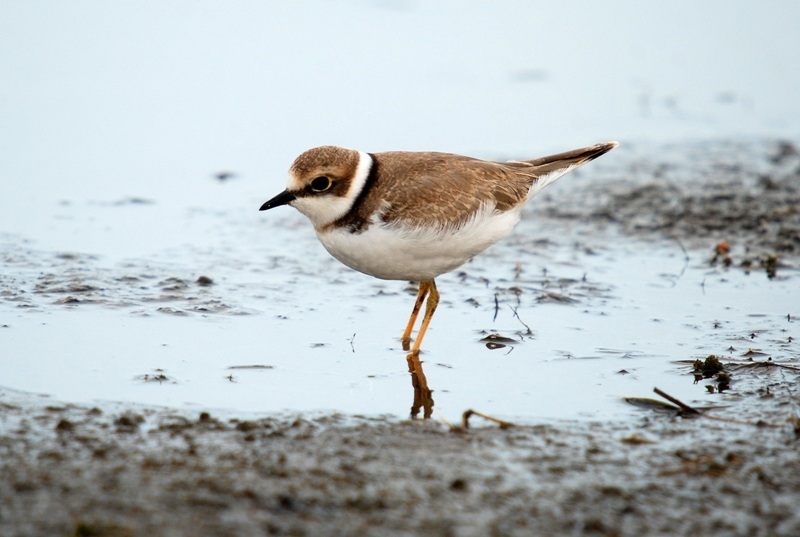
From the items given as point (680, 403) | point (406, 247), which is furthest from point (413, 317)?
point (680, 403)

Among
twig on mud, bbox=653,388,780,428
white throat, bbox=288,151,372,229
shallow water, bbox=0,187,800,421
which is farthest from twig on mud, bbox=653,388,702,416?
white throat, bbox=288,151,372,229

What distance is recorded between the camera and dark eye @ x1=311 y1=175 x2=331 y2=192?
5.78 m

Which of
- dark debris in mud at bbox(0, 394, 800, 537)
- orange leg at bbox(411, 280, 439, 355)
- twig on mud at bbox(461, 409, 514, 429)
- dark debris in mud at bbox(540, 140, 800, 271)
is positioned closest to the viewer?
dark debris in mud at bbox(0, 394, 800, 537)

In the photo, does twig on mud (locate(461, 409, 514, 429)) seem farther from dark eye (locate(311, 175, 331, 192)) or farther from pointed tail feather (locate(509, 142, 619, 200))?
pointed tail feather (locate(509, 142, 619, 200))

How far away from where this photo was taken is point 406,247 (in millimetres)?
5820

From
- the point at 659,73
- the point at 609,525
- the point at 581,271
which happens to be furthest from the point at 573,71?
the point at 609,525

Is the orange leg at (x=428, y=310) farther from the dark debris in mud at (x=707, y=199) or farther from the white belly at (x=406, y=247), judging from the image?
the dark debris in mud at (x=707, y=199)

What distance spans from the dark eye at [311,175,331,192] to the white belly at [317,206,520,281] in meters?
0.26

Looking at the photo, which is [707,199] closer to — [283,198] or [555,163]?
[555,163]

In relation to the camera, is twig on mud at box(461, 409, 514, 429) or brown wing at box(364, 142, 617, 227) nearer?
twig on mud at box(461, 409, 514, 429)

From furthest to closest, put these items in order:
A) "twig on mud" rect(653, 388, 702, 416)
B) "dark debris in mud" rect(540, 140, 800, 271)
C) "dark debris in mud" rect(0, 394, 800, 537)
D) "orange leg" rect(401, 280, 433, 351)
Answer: "dark debris in mud" rect(540, 140, 800, 271) < "orange leg" rect(401, 280, 433, 351) < "twig on mud" rect(653, 388, 702, 416) < "dark debris in mud" rect(0, 394, 800, 537)

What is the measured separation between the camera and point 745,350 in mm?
6090

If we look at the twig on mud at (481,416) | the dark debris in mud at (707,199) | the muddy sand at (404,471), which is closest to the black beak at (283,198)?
the muddy sand at (404,471)

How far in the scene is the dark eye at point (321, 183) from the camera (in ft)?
19.0
